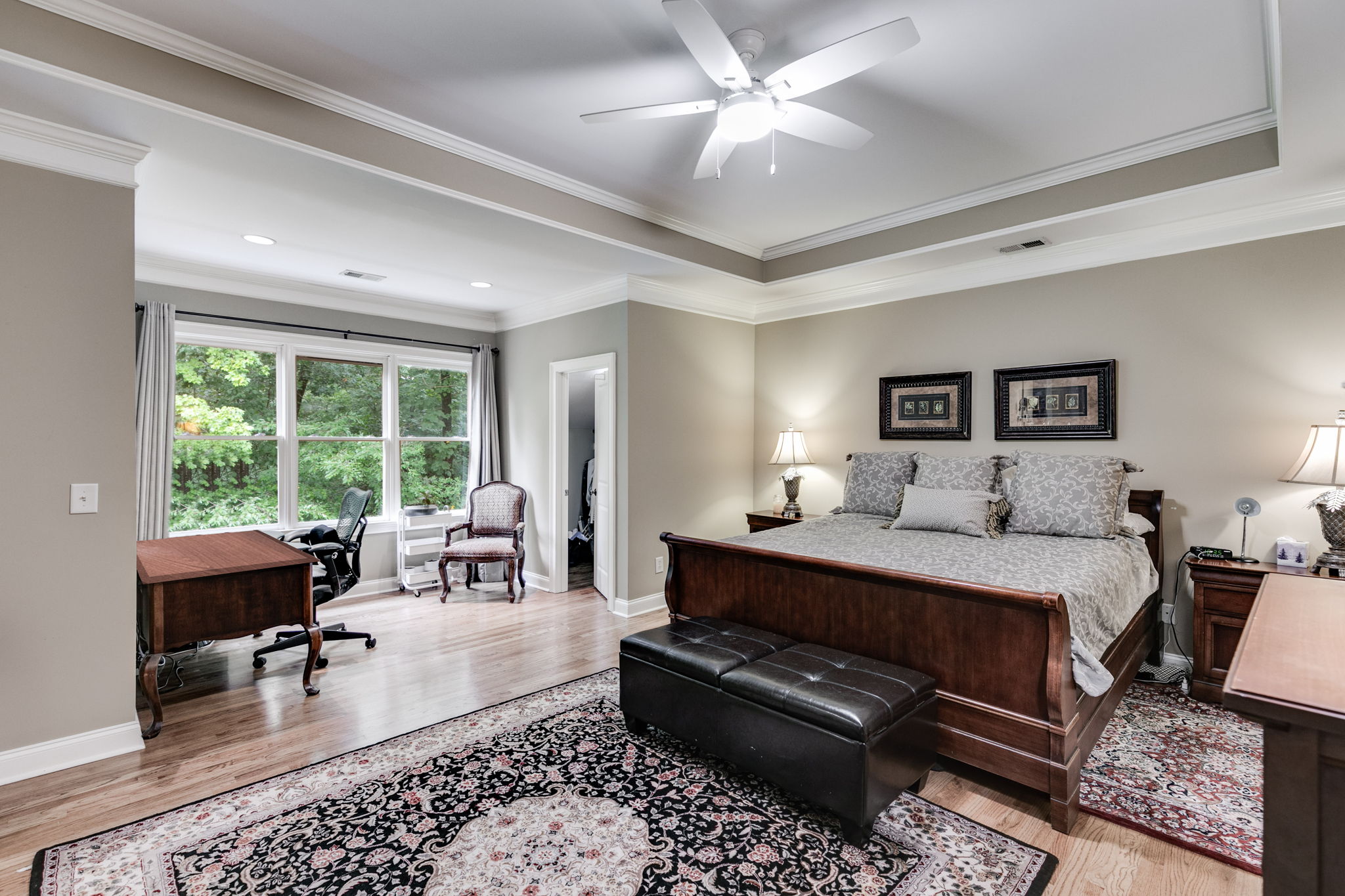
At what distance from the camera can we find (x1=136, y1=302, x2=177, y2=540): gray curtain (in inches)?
165

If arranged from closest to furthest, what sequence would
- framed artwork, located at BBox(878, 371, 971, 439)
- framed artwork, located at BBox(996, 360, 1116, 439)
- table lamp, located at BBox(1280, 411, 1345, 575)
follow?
table lamp, located at BBox(1280, 411, 1345, 575)
framed artwork, located at BBox(996, 360, 1116, 439)
framed artwork, located at BBox(878, 371, 971, 439)

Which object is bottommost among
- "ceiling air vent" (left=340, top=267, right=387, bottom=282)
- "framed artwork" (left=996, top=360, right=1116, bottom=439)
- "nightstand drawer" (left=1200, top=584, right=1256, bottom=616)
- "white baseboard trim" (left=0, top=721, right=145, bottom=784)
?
"white baseboard trim" (left=0, top=721, right=145, bottom=784)

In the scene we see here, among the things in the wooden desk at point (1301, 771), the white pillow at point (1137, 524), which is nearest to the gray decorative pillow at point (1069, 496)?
the white pillow at point (1137, 524)

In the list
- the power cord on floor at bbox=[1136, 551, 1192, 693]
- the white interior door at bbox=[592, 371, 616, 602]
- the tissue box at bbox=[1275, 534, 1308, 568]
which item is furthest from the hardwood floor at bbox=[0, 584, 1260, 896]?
the tissue box at bbox=[1275, 534, 1308, 568]

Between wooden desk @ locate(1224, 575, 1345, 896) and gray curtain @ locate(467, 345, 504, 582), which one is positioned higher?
gray curtain @ locate(467, 345, 504, 582)

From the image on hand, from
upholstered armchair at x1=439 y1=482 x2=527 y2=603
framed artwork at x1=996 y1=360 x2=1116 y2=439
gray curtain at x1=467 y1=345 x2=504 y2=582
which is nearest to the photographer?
framed artwork at x1=996 y1=360 x2=1116 y2=439

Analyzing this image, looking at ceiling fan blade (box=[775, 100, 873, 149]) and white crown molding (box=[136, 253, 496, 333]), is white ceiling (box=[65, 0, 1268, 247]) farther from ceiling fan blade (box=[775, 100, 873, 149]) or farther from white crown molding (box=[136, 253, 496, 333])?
white crown molding (box=[136, 253, 496, 333])

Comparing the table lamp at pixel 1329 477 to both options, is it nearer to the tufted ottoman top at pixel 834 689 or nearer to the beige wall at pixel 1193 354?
the beige wall at pixel 1193 354

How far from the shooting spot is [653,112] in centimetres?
233

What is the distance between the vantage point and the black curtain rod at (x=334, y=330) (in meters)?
4.54

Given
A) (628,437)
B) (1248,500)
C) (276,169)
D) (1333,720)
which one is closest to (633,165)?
(276,169)

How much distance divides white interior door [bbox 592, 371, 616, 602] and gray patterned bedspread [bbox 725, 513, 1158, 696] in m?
1.57

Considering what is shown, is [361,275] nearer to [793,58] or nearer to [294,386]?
[294,386]

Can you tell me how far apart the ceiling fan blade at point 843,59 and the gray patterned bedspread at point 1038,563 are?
183 cm
